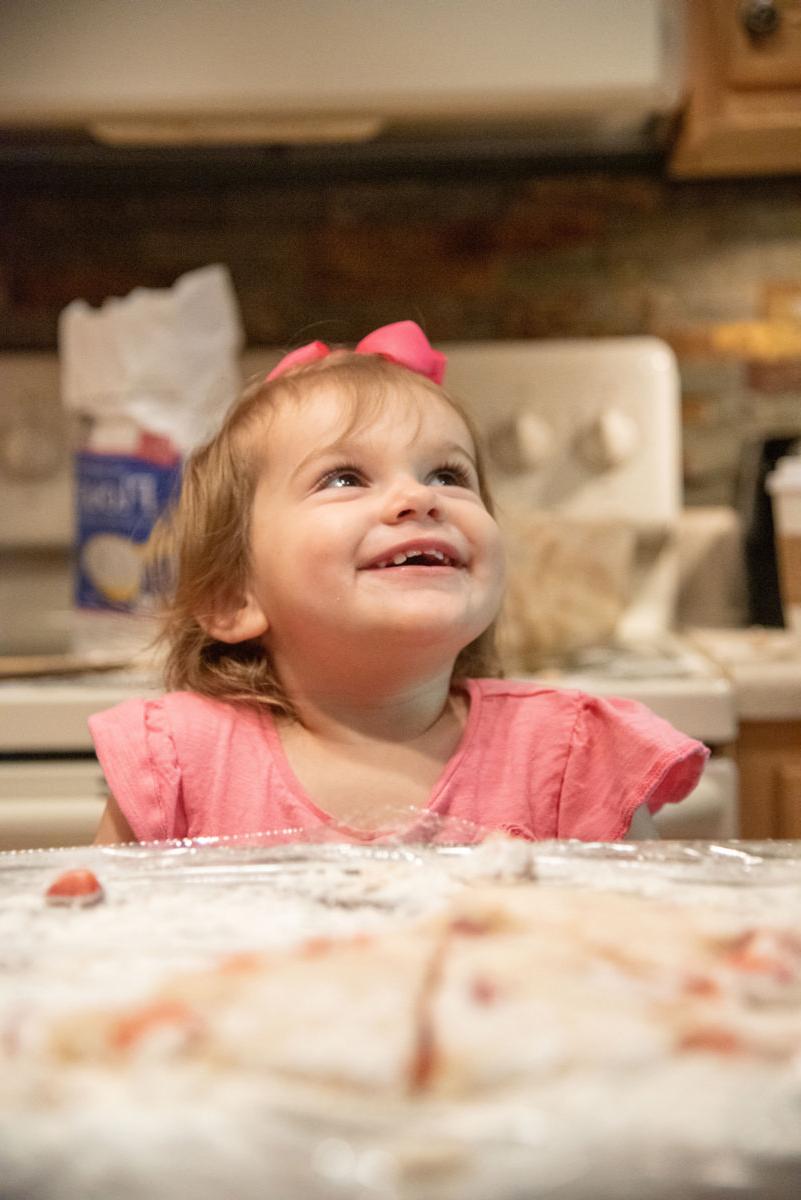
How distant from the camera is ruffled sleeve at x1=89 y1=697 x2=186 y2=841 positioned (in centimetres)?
79

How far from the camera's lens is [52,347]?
1938 millimetres

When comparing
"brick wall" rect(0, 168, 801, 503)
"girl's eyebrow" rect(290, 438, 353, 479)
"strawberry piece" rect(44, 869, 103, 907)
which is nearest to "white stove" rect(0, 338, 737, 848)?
"brick wall" rect(0, 168, 801, 503)

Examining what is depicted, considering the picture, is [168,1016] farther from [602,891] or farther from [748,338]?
[748,338]

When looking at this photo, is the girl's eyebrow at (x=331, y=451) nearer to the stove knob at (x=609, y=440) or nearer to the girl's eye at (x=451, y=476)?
the girl's eye at (x=451, y=476)

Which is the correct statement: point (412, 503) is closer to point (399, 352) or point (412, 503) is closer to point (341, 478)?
point (341, 478)

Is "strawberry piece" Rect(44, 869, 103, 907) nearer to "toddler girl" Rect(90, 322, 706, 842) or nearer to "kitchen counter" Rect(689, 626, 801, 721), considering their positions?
"toddler girl" Rect(90, 322, 706, 842)

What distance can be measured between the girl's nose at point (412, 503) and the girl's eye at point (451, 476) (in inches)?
2.1

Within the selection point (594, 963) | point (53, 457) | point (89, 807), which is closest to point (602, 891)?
point (594, 963)

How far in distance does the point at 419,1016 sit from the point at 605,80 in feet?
4.87

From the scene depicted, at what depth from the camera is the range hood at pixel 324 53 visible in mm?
1536

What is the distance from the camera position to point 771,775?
50.5 inches

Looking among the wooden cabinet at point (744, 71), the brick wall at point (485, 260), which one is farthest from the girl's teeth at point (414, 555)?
the brick wall at point (485, 260)

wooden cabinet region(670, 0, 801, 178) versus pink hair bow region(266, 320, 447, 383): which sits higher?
wooden cabinet region(670, 0, 801, 178)

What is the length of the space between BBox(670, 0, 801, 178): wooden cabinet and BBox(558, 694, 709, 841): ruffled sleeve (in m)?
1.01
